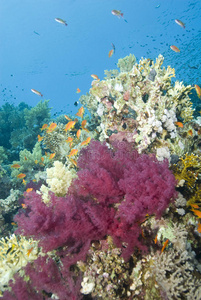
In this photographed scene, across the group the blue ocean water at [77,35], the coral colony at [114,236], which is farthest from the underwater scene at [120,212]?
the blue ocean water at [77,35]

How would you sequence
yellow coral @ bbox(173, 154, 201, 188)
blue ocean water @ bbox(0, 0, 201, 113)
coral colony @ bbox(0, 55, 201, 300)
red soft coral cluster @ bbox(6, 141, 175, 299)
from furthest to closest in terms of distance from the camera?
blue ocean water @ bbox(0, 0, 201, 113) → yellow coral @ bbox(173, 154, 201, 188) → red soft coral cluster @ bbox(6, 141, 175, 299) → coral colony @ bbox(0, 55, 201, 300)

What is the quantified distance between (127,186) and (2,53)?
5210 inches

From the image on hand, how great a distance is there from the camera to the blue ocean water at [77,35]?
221 feet

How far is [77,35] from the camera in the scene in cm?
9462

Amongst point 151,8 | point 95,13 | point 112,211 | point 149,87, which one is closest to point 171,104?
point 149,87

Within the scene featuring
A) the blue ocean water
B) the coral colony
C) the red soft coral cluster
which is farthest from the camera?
the blue ocean water

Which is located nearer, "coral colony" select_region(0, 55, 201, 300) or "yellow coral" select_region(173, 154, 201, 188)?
"coral colony" select_region(0, 55, 201, 300)

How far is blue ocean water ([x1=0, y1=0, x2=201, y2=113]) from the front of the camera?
6725 cm

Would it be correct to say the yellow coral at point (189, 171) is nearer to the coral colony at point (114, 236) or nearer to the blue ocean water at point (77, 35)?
the coral colony at point (114, 236)

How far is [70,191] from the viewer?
2.90 m

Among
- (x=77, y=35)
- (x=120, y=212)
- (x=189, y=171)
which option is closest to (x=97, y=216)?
(x=120, y=212)

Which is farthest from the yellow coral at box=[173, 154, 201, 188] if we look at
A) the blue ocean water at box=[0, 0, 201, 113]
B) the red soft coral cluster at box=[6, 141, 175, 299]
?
the blue ocean water at box=[0, 0, 201, 113]

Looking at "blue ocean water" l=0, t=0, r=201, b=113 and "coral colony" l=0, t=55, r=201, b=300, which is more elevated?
"blue ocean water" l=0, t=0, r=201, b=113

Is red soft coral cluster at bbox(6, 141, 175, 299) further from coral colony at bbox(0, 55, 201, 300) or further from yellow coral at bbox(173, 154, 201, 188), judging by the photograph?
yellow coral at bbox(173, 154, 201, 188)
